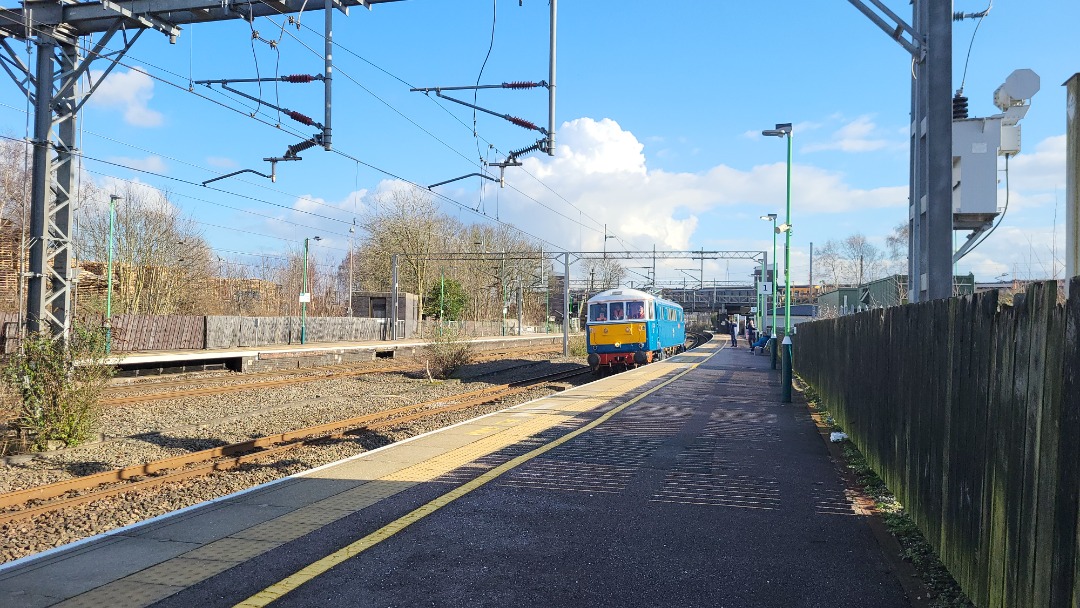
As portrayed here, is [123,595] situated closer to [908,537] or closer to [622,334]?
[908,537]

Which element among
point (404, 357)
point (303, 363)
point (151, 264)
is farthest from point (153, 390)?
point (151, 264)

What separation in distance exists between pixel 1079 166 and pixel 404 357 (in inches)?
1276

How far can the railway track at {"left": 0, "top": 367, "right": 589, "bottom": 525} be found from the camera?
761cm

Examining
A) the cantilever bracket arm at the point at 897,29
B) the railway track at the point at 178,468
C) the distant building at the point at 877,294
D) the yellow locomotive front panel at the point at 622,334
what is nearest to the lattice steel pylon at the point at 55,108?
the railway track at the point at 178,468

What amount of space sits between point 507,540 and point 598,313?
2270 centimetres

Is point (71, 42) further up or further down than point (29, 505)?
further up

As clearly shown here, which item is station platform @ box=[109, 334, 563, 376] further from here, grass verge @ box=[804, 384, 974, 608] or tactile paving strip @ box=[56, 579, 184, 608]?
grass verge @ box=[804, 384, 974, 608]

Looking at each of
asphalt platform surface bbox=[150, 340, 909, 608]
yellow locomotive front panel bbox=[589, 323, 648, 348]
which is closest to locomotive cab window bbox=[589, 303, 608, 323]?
yellow locomotive front panel bbox=[589, 323, 648, 348]

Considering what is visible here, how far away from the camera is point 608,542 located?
5.61m

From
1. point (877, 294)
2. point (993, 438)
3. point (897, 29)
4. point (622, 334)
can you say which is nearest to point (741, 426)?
point (897, 29)

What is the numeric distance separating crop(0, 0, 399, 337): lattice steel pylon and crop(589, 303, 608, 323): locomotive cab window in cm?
1611

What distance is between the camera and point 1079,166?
4922 mm

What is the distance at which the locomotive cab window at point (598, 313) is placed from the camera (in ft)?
91.7

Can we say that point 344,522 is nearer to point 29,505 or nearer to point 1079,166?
point 29,505
